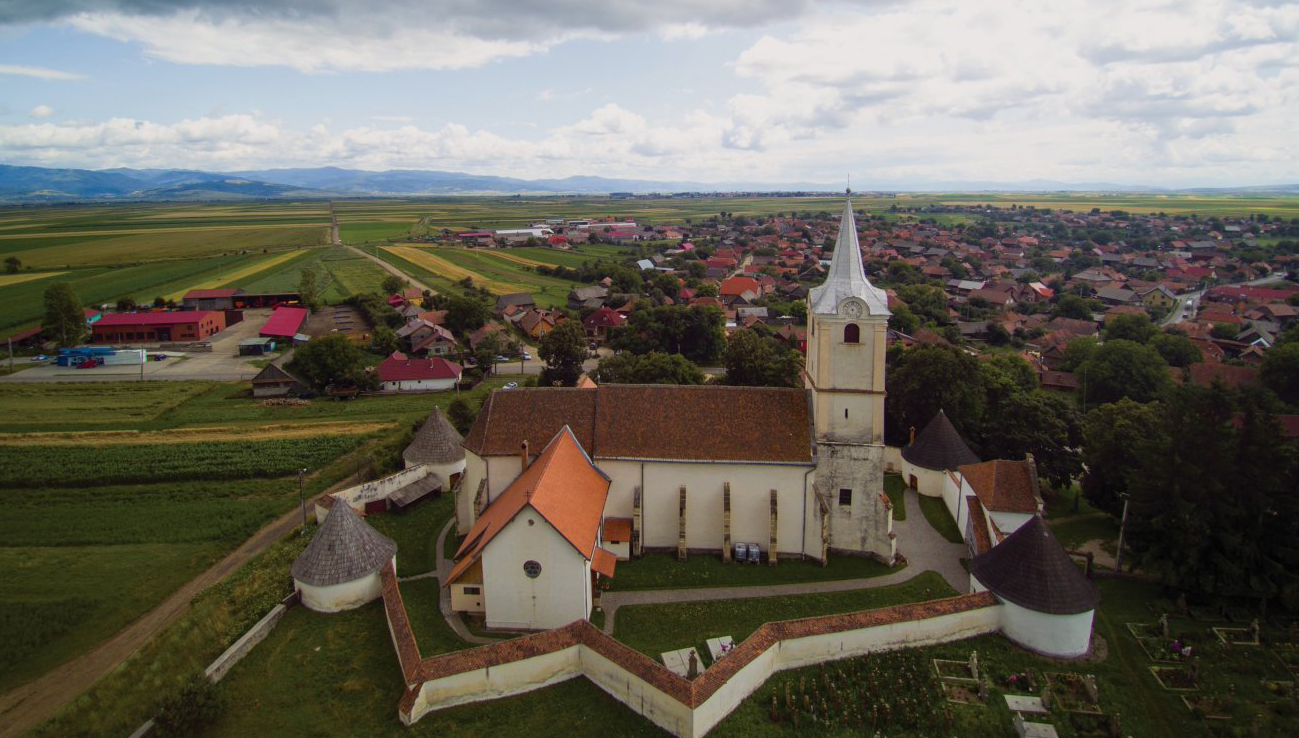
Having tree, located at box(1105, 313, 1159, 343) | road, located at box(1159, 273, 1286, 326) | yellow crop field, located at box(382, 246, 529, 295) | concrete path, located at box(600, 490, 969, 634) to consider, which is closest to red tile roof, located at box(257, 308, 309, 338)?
yellow crop field, located at box(382, 246, 529, 295)

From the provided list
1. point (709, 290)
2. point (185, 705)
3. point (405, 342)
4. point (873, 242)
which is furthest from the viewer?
point (873, 242)

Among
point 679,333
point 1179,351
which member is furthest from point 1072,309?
point 679,333

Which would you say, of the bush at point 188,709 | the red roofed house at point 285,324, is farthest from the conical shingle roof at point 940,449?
the red roofed house at point 285,324

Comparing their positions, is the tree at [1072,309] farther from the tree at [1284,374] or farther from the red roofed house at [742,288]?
the red roofed house at [742,288]

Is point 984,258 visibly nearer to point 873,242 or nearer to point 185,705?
point 873,242

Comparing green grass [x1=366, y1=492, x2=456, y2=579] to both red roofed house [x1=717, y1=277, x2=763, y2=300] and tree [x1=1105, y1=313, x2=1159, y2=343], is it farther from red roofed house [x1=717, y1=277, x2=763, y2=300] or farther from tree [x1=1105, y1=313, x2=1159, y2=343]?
red roofed house [x1=717, y1=277, x2=763, y2=300]

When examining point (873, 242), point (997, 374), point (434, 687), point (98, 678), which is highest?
point (873, 242)

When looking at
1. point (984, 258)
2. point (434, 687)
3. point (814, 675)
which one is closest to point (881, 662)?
point (814, 675)
